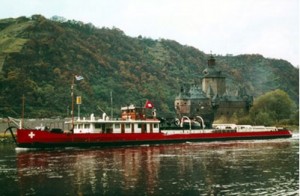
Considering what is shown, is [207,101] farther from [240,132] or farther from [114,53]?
[114,53]

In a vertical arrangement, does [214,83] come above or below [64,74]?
below

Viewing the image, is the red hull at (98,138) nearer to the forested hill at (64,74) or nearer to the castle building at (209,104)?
the forested hill at (64,74)

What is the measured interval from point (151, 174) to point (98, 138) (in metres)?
25.2

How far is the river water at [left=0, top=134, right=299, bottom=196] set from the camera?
2666 cm

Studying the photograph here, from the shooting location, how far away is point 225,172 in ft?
109

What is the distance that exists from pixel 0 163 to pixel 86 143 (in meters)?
16.0

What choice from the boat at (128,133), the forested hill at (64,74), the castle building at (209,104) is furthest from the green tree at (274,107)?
the boat at (128,133)

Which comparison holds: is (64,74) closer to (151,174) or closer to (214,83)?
(214,83)

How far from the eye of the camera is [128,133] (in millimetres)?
59375

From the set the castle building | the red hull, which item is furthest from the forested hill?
the red hull

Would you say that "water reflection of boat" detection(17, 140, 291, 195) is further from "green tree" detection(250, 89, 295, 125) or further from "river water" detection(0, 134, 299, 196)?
"green tree" detection(250, 89, 295, 125)

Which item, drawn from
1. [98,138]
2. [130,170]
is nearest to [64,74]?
[98,138]

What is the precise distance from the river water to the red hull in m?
6.53

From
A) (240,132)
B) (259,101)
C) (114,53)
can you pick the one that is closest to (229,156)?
(240,132)
